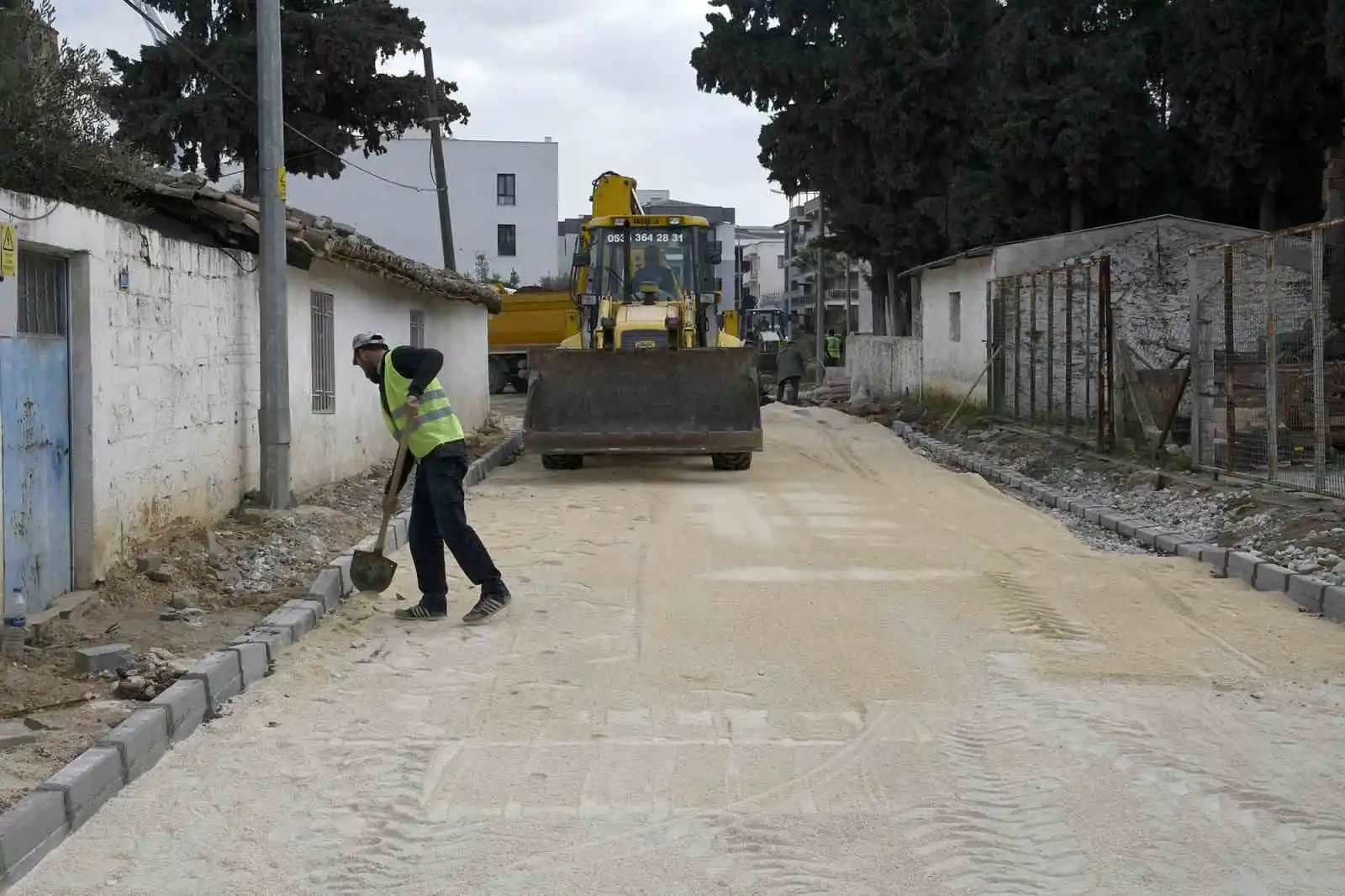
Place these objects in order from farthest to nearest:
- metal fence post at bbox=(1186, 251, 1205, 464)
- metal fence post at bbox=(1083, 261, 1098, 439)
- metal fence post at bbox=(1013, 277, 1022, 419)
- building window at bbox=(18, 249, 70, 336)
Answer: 1. metal fence post at bbox=(1013, 277, 1022, 419)
2. metal fence post at bbox=(1083, 261, 1098, 439)
3. metal fence post at bbox=(1186, 251, 1205, 464)
4. building window at bbox=(18, 249, 70, 336)

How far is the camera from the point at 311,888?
473cm

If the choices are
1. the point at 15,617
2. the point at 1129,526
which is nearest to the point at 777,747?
the point at 15,617

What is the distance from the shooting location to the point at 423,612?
9.12m

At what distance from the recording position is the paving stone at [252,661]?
7.54 m

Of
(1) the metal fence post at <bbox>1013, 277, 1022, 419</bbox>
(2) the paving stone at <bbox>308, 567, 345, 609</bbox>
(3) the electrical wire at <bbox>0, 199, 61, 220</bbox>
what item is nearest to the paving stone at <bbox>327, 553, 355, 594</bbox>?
(2) the paving stone at <bbox>308, 567, 345, 609</bbox>

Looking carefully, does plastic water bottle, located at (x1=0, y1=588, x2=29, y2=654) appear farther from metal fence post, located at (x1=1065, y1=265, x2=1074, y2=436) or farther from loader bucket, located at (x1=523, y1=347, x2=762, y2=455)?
metal fence post, located at (x1=1065, y1=265, x2=1074, y2=436)

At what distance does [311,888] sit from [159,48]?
82.0 ft

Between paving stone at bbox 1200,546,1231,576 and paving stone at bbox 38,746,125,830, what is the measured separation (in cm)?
790

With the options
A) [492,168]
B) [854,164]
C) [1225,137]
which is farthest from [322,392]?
[492,168]

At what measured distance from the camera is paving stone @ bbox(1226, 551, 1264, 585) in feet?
33.9

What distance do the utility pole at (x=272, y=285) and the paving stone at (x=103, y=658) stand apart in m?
5.17

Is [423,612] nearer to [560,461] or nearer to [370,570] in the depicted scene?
[370,570]

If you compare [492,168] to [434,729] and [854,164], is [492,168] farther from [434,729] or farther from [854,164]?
[434,729]

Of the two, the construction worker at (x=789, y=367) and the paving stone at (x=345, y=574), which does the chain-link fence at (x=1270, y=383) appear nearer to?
the paving stone at (x=345, y=574)
